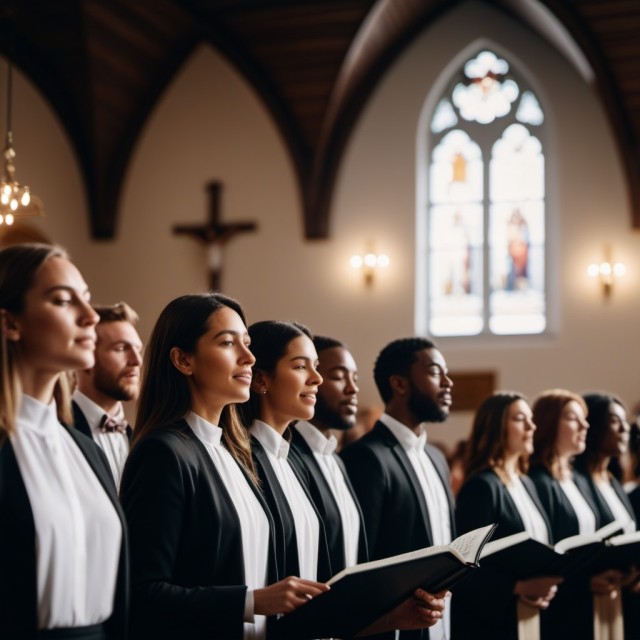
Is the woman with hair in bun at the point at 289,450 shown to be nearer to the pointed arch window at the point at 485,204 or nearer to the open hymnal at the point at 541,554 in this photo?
the open hymnal at the point at 541,554

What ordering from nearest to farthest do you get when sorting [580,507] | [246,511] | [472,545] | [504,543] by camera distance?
[246,511] → [472,545] → [504,543] → [580,507]

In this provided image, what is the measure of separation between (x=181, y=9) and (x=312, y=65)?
4.87 ft

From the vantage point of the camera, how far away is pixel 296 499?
3.50 metres

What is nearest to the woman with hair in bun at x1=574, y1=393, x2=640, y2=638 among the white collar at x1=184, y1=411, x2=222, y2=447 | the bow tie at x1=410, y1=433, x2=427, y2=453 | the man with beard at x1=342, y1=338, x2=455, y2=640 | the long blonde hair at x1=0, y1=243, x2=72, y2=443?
the man with beard at x1=342, y1=338, x2=455, y2=640

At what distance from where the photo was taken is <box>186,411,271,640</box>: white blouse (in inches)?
118

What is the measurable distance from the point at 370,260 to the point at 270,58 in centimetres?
239

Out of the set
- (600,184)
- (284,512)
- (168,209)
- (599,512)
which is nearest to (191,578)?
(284,512)

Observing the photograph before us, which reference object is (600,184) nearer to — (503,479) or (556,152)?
(556,152)

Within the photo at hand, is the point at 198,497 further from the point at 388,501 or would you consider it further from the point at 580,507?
the point at 580,507

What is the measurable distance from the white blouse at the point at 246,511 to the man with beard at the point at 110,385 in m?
1.17

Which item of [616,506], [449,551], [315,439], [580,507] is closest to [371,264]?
[616,506]

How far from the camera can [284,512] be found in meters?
3.29

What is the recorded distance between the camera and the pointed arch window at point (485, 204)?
12.1 metres

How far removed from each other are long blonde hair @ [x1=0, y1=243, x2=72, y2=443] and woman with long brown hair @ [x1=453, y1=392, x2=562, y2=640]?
2738mm
